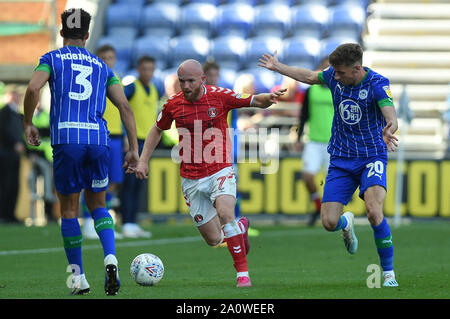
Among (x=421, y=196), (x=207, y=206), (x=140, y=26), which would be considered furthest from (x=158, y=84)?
(x=207, y=206)

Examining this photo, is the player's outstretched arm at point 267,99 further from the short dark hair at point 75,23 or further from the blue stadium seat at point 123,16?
the blue stadium seat at point 123,16

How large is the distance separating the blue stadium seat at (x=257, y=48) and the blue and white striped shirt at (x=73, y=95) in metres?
14.5

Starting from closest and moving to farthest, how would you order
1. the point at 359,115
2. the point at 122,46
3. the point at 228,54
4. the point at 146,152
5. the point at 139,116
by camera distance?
the point at 359,115 < the point at 146,152 < the point at 139,116 < the point at 228,54 < the point at 122,46

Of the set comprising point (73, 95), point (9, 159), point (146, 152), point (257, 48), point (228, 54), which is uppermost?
point (257, 48)

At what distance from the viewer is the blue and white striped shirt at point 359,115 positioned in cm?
805

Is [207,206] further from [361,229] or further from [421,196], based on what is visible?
[421,196]

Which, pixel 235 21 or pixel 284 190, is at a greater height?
pixel 235 21

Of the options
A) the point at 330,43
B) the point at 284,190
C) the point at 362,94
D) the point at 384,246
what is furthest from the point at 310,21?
the point at 384,246

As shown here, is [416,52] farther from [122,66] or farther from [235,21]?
[122,66]

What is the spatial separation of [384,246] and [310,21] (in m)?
14.8

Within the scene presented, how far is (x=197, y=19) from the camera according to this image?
22.5m

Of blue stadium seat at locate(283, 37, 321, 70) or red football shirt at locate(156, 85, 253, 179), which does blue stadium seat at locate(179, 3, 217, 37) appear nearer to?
blue stadium seat at locate(283, 37, 321, 70)
